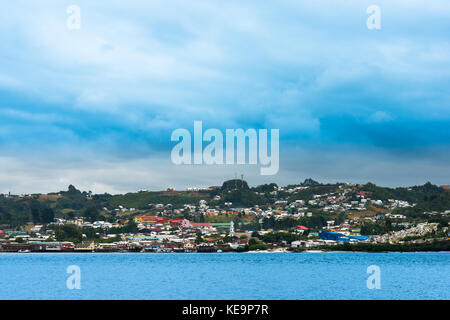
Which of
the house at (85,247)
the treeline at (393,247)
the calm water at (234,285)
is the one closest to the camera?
the calm water at (234,285)

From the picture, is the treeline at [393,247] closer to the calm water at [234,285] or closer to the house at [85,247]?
the house at [85,247]

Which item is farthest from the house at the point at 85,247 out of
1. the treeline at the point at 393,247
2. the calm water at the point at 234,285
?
the calm water at the point at 234,285

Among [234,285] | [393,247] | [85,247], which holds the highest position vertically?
[234,285]

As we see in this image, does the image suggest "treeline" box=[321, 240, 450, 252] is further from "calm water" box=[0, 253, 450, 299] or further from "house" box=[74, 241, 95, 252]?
"calm water" box=[0, 253, 450, 299]

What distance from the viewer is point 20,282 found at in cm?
6372

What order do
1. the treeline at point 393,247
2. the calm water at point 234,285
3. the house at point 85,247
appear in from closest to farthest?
1. the calm water at point 234,285
2. the treeline at point 393,247
3. the house at point 85,247

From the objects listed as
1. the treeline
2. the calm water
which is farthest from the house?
the calm water

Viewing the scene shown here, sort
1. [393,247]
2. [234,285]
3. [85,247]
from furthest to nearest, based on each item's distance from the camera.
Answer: [85,247] → [393,247] → [234,285]

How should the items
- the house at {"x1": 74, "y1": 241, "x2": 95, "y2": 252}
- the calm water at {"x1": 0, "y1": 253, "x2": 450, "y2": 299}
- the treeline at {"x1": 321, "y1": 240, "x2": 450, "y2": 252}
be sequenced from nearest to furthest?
the calm water at {"x1": 0, "y1": 253, "x2": 450, "y2": 299}, the treeline at {"x1": 321, "y1": 240, "x2": 450, "y2": 252}, the house at {"x1": 74, "y1": 241, "x2": 95, "y2": 252}

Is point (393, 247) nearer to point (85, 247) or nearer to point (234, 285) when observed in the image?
point (85, 247)

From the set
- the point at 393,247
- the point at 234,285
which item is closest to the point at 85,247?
the point at 393,247

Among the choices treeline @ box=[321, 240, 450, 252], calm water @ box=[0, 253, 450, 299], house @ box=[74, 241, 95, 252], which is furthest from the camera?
house @ box=[74, 241, 95, 252]
